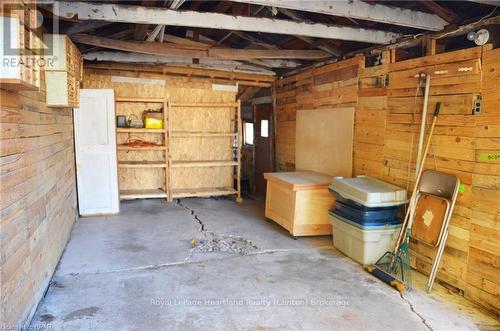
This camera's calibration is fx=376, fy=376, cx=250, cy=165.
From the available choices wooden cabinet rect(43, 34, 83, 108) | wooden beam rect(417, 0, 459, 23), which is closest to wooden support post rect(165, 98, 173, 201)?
wooden cabinet rect(43, 34, 83, 108)

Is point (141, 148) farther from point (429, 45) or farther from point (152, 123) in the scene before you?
point (429, 45)

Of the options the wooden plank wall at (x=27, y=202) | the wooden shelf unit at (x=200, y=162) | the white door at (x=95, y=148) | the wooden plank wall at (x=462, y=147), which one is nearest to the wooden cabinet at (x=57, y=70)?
the wooden plank wall at (x=27, y=202)

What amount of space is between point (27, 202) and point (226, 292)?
5.81ft

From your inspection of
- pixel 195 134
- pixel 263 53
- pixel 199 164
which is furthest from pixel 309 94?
pixel 199 164

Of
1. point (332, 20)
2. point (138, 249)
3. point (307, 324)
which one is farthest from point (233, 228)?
point (332, 20)

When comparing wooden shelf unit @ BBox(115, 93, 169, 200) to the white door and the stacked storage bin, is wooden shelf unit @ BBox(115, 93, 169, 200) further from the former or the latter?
the stacked storage bin

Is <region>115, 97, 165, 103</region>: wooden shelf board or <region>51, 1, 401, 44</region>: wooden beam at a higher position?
<region>51, 1, 401, 44</region>: wooden beam

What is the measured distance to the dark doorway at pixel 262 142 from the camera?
773 cm

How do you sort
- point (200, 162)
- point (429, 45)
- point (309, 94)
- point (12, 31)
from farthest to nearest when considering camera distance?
point (200, 162) < point (309, 94) < point (429, 45) < point (12, 31)

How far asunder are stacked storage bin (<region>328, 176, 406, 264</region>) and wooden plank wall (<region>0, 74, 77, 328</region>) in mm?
2991

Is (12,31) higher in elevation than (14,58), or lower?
higher

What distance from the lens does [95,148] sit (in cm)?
570

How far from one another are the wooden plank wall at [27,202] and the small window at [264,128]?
448 centimetres

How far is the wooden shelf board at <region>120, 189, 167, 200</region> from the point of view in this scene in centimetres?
650
